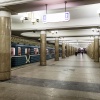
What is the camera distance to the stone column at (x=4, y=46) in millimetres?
7645

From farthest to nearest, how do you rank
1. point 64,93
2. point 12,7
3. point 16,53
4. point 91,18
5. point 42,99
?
point 16,53
point 91,18
point 12,7
point 64,93
point 42,99

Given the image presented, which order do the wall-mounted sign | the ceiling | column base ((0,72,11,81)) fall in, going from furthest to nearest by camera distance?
column base ((0,72,11,81)) < the wall-mounted sign < the ceiling

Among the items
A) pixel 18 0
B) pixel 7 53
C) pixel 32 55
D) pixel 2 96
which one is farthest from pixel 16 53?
pixel 2 96

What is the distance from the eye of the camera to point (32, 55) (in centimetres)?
2008

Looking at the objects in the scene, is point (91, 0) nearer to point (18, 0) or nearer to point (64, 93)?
point (18, 0)

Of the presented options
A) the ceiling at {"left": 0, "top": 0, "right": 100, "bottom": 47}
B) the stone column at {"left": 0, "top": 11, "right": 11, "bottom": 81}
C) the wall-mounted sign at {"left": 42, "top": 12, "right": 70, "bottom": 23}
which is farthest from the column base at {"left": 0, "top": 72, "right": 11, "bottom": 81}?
the wall-mounted sign at {"left": 42, "top": 12, "right": 70, "bottom": 23}

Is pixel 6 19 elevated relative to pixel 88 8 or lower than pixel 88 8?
lower

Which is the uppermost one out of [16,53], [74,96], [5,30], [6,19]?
[6,19]

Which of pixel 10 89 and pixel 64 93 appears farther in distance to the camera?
pixel 10 89

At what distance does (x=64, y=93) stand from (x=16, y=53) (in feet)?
36.7

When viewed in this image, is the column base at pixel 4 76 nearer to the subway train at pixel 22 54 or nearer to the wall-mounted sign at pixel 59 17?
the wall-mounted sign at pixel 59 17

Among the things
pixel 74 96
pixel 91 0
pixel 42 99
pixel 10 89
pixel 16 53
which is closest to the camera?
A: pixel 42 99

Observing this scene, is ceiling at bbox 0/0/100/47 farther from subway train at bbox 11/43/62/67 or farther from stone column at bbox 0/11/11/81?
Result: subway train at bbox 11/43/62/67

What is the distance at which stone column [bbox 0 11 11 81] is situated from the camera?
7.64m
